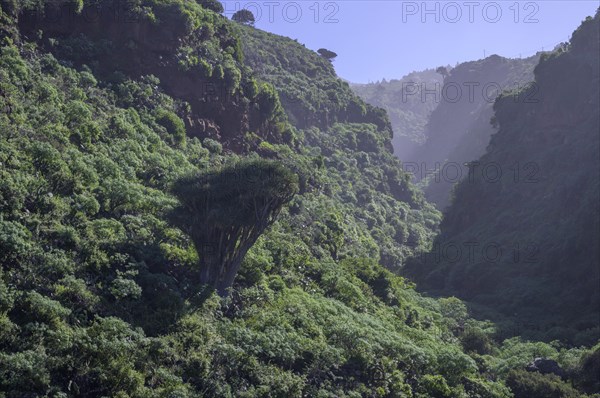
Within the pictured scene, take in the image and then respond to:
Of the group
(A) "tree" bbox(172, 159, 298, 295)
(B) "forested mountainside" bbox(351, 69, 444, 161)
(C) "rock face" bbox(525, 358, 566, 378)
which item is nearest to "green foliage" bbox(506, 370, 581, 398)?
(C) "rock face" bbox(525, 358, 566, 378)

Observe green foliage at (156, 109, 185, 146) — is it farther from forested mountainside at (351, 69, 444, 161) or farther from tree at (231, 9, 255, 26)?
forested mountainside at (351, 69, 444, 161)

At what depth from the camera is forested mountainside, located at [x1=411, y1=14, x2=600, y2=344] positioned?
4281 centimetres

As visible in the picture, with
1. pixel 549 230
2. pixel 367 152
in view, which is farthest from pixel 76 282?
pixel 367 152

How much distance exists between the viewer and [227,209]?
25.0m

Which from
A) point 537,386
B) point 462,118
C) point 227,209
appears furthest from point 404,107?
point 227,209

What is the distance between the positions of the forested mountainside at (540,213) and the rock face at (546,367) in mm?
5932

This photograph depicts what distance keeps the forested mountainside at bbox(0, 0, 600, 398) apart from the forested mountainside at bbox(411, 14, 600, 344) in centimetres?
653

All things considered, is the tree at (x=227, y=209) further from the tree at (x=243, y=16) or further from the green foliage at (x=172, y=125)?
the tree at (x=243, y=16)

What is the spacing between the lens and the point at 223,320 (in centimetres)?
2412

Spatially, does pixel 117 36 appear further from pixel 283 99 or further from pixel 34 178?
pixel 283 99

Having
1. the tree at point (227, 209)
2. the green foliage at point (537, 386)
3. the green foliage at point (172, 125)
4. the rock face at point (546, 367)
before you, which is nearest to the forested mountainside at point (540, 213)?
the rock face at point (546, 367)

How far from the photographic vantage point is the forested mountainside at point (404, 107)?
440ft

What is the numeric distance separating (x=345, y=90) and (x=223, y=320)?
58.5 meters

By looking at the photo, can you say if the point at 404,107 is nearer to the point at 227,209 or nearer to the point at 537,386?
the point at 537,386
